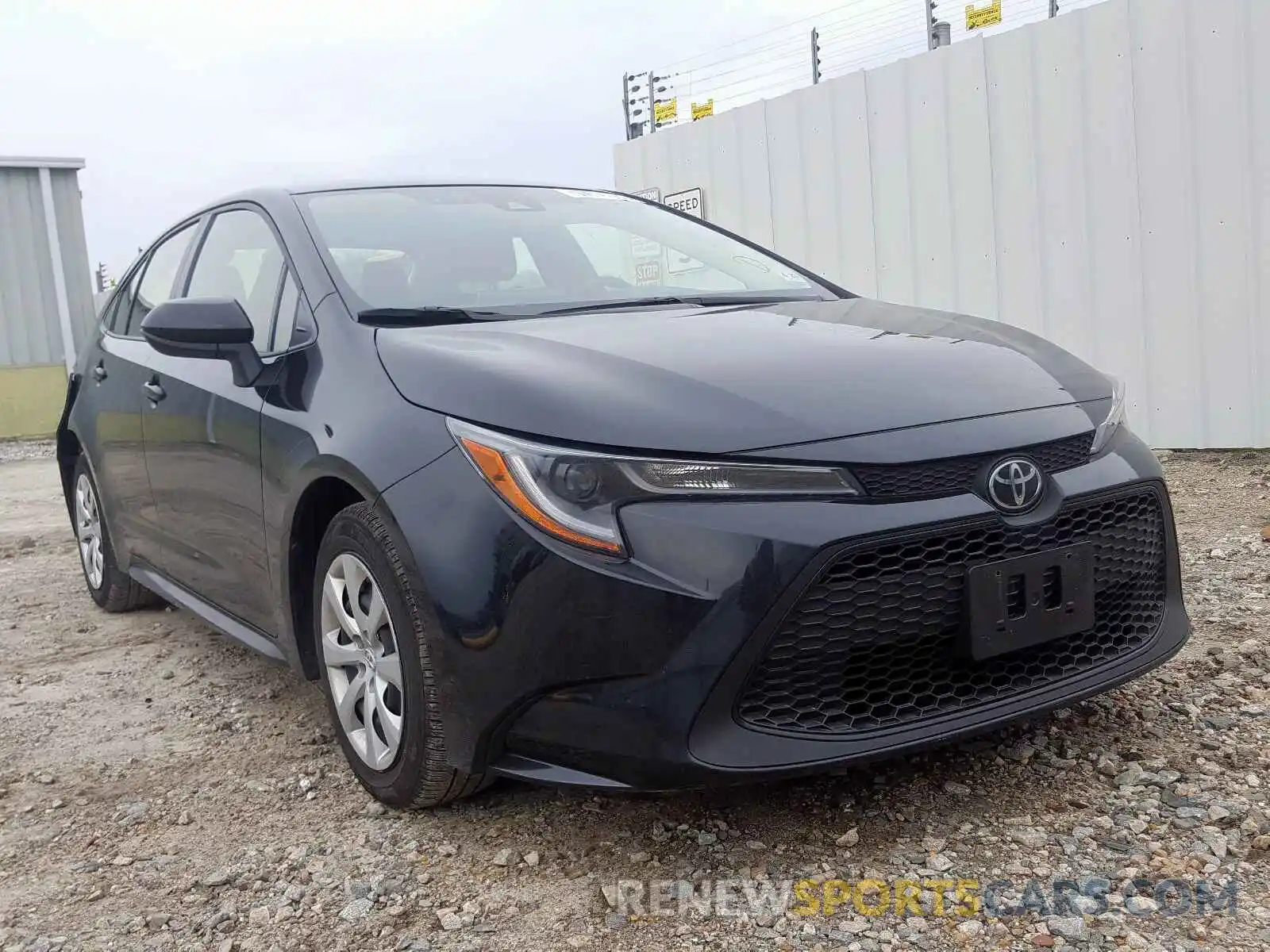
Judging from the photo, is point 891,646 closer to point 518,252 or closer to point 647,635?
point 647,635

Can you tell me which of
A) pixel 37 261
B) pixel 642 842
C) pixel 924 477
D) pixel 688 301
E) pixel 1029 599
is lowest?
pixel 642 842

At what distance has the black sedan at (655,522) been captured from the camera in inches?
76.9

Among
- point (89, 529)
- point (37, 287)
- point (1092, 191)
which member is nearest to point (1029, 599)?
point (89, 529)

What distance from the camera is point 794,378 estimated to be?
2.20 m

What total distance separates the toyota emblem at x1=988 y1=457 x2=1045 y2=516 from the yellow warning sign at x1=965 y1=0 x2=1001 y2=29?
5.33 m

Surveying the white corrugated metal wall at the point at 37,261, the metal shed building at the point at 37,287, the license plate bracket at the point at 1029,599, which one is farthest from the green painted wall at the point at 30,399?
the license plate bracket at the point at 1029,599

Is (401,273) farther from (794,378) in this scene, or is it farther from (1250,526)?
(1250,526)

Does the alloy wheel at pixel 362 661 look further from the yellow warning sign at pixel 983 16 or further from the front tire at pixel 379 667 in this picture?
the yellow warning sign at pixel 983 16

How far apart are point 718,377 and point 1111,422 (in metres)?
0.86

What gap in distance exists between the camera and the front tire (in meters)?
2.20

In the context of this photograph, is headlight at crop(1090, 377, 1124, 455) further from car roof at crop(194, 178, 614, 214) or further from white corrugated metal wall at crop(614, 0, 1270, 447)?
white corrugated metal wall at crop(614, 0, 1270, 447)

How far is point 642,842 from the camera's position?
2240mm

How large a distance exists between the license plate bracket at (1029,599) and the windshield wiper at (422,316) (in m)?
1.27

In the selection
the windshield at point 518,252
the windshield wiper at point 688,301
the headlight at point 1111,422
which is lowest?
the headlight at point 1111,422
